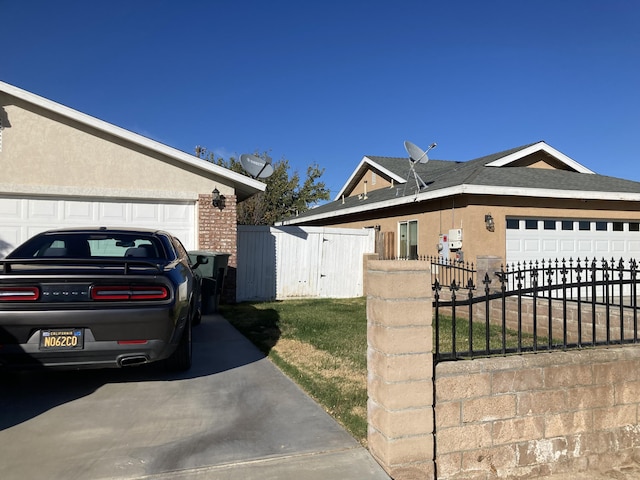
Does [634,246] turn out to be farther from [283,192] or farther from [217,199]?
[283,192]

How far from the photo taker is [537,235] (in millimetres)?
12500

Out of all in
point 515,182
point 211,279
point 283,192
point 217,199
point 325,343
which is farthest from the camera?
point 283,192

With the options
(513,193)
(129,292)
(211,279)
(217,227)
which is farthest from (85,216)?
(513,193)

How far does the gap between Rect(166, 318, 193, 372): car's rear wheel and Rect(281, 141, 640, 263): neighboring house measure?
27.4 feet

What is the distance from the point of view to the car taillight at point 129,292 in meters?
3.97

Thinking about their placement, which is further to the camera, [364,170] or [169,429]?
[364,170]

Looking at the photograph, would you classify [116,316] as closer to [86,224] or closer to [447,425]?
[447,425]

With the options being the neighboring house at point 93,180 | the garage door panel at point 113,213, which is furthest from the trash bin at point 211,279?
A: the garage door panel at point 113,213

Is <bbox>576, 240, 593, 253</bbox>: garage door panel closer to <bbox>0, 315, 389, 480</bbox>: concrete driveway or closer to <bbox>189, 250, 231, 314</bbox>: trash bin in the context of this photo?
<bbox>189, 250, 231, 314</bbox>: trash bin

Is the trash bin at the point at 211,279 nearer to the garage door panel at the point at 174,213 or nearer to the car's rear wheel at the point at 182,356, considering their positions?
the garage door panel at the point at 174,213

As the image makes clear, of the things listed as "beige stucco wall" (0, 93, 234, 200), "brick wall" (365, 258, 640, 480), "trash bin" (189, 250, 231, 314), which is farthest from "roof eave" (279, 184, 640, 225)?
"brick wall" (365, 258, 640, 480)

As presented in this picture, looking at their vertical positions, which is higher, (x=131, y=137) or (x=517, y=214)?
(x=131, y=137)

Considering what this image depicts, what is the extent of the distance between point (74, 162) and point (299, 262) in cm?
588

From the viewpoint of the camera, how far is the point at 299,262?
41.5ft
